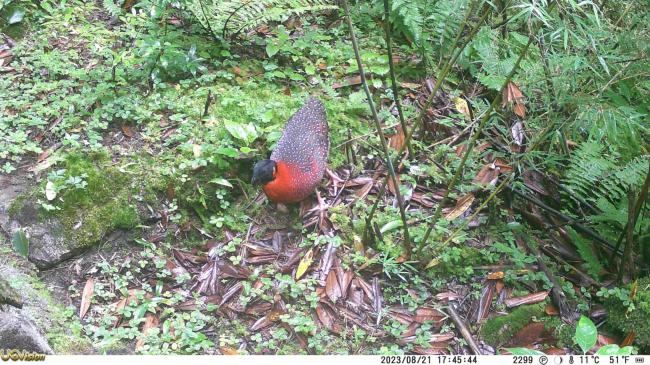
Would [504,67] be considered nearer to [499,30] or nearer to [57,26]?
[499,30]

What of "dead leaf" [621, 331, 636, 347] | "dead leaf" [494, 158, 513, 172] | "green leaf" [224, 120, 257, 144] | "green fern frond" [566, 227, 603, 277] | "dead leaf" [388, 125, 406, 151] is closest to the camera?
"dead leaf" [621, 331, 636, 347]

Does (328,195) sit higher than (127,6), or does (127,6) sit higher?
(127,6)

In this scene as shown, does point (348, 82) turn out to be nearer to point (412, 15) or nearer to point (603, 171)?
point (412, 15)

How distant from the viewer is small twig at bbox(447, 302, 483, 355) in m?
3.95

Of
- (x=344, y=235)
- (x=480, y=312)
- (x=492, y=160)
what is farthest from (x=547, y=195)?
(x=344, y=235)

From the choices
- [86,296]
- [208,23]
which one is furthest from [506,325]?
[208,23]

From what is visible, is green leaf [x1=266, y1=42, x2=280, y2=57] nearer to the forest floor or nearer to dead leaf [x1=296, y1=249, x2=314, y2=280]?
the forest floor

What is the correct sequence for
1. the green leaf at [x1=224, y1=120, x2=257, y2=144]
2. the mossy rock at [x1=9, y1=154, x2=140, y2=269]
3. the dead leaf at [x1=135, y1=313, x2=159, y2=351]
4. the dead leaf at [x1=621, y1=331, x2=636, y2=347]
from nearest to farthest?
the dead leaf at [x1=135, y1=313, x2=159, y2=351]
the dead leaf at [x1=621, y1=331, x2=636, y2=347]
the mossy rock at [x1=9, y1=154, x2=140, y2=269]
the green leaf at [x1=224, y1=120, x2=257, y2=144]

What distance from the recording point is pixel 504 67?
16.4 feet

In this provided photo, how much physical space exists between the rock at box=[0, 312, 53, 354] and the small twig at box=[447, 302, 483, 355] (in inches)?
93.3

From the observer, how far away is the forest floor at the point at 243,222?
13.2 ft

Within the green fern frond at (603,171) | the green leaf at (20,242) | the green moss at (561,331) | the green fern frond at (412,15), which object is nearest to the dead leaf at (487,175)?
the green fern frond at (603,171)

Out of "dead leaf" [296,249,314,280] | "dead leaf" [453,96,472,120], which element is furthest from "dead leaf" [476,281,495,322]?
"dead leaf" [453,96,472,120]

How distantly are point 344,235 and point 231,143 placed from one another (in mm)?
1149
